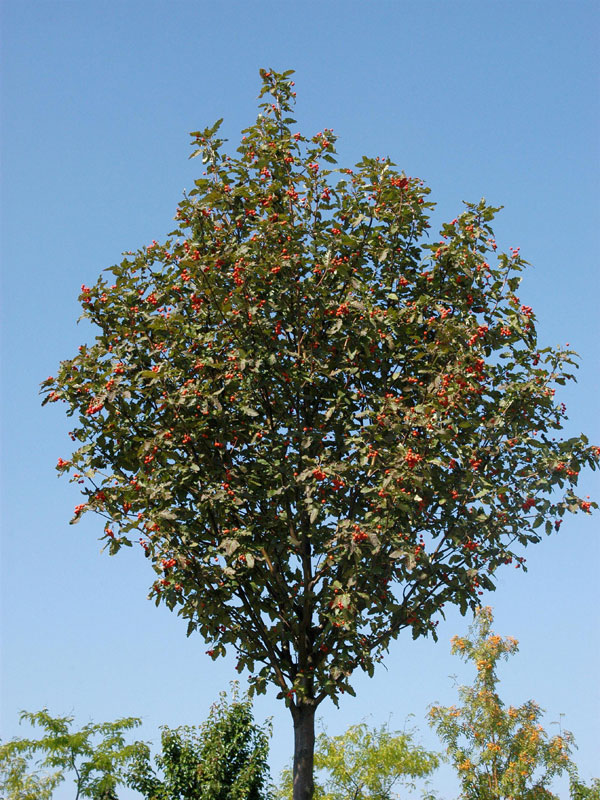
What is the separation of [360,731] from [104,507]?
17.5 metres

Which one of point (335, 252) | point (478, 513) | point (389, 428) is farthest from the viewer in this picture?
point (335, 252)

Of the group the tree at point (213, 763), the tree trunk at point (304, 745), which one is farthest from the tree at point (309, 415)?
the tree at point (213, 763)

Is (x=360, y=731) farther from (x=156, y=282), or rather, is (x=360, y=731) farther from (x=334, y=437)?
(x=156, y=282)

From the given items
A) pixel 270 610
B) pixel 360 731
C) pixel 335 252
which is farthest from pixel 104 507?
pixel 360 731

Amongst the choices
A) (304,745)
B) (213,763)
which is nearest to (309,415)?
(304,745)

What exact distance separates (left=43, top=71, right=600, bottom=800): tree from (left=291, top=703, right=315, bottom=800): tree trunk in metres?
0.03

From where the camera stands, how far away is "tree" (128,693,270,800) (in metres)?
20.6

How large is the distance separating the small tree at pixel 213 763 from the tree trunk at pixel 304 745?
8.31 meters

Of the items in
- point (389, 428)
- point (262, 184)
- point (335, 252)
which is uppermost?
point (262, 184)

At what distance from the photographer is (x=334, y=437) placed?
13727mm

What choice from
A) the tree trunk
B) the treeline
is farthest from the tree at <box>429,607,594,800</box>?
the tree trunk

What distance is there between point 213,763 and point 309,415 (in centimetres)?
1151

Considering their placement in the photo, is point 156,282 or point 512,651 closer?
point 156,282

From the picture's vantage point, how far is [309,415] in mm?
13992
